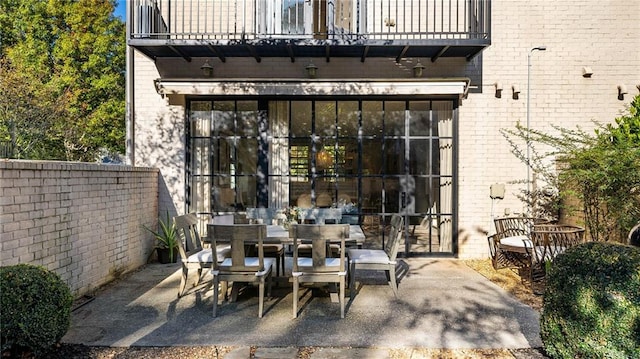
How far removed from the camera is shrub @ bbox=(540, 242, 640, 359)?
2639 millimetres

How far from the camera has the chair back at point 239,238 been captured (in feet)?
13.2

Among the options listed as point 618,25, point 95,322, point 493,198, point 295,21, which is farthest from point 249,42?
point 618,25

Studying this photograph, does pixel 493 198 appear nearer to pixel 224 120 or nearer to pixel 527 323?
pixel 527 323

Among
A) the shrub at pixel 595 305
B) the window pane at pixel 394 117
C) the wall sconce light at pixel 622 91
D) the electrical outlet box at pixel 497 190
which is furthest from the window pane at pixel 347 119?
the wall sconce light at pixel 622 91

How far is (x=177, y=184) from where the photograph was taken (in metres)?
7.29

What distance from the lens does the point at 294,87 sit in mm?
6629

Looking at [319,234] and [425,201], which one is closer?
[319,234]

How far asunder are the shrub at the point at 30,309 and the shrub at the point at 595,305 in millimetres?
3893

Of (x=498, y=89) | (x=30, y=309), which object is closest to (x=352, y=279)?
(x=30, y=309)

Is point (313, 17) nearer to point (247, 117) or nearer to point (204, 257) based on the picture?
point (247, 117)

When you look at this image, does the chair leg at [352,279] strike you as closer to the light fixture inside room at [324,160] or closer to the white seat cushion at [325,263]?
the white seat cushion at [325,263]

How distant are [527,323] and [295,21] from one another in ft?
20.0

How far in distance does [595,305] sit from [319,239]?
94.7 inches

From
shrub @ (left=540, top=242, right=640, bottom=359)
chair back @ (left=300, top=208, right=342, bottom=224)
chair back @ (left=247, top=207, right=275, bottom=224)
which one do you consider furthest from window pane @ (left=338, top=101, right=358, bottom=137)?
shrub @ (left=540, top=242, right=640, bottom=359)
